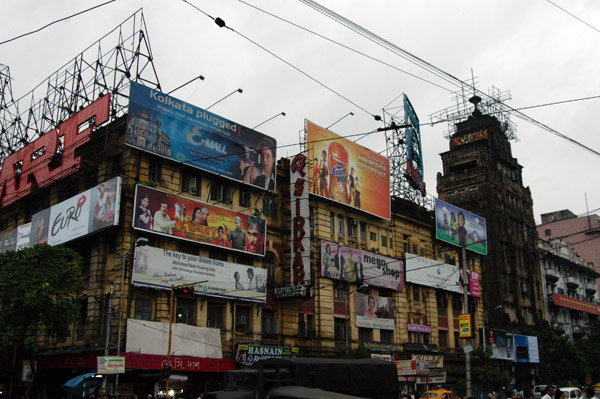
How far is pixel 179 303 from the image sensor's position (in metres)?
32.5

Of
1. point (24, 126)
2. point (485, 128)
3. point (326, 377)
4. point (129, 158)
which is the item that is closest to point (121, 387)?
point (129, 158)

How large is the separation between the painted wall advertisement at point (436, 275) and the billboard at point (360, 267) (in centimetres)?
128

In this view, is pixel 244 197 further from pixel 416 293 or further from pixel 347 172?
pixel 416 293

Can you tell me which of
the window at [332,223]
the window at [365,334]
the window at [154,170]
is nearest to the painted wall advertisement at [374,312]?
the window at [365,334]

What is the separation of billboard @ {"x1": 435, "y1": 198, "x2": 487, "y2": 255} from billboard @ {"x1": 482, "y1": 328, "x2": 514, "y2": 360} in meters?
7.74

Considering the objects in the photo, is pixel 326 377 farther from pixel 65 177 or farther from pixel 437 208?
pixel 437 208

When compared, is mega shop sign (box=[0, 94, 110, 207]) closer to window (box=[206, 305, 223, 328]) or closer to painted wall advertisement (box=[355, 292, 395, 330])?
window (box=[206, 305, 223, 328])

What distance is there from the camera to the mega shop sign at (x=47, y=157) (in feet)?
113

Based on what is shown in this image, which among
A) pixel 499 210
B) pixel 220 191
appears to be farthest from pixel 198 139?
pixel 499 210

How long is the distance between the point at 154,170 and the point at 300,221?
9.82m

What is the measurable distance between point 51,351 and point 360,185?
23661 mm

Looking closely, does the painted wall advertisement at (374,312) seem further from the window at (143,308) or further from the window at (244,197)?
the window at (143,308)

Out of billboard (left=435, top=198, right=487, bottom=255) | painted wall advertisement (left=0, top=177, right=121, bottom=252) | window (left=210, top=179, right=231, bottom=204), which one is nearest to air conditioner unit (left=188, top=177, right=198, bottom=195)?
window (left=210, top=179, right=231, bottom=204)

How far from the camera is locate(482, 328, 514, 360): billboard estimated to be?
179 feet
